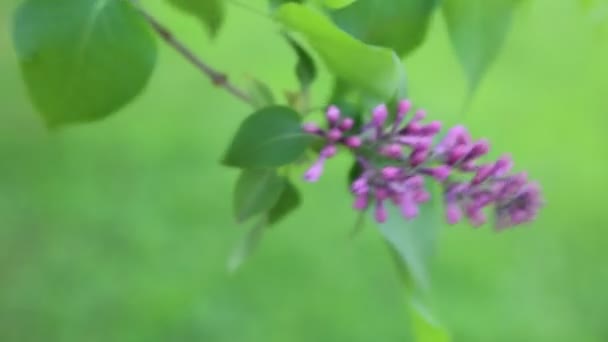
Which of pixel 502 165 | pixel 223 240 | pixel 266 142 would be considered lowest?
pixel 223 240

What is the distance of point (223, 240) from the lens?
1.50 metres

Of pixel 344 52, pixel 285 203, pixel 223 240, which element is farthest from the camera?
pixel 223 240

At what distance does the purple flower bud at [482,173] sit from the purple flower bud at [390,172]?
0.16ft

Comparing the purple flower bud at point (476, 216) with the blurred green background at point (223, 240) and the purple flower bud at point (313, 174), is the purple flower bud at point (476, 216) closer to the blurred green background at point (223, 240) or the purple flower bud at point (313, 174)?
the purple flower bud at point (313, 174)

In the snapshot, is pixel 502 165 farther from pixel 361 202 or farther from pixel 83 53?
pixel 83 53

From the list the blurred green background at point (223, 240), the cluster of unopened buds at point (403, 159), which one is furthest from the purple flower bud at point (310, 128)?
the blurred green background at point (223, 240)

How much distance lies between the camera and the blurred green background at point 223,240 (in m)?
1.40

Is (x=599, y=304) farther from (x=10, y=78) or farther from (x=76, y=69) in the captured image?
(x=76, y=69)

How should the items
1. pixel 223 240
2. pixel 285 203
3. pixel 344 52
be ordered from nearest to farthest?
pixel 344 52
pixel 285 203
pixel 223 240

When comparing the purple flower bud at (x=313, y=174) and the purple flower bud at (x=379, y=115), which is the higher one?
the purple flower bud at (x=379, y=115)

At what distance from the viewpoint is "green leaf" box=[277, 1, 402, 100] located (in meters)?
0.35

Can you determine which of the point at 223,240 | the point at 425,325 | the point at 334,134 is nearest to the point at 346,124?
the point at 334,134

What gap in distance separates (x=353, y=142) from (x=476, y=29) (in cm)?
9

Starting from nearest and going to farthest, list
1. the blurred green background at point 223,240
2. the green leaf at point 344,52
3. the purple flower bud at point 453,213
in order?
1. the green leaf at point 344,52
2. the purple flower bud at point 453,213
3. the blurred green background at point 223,240
